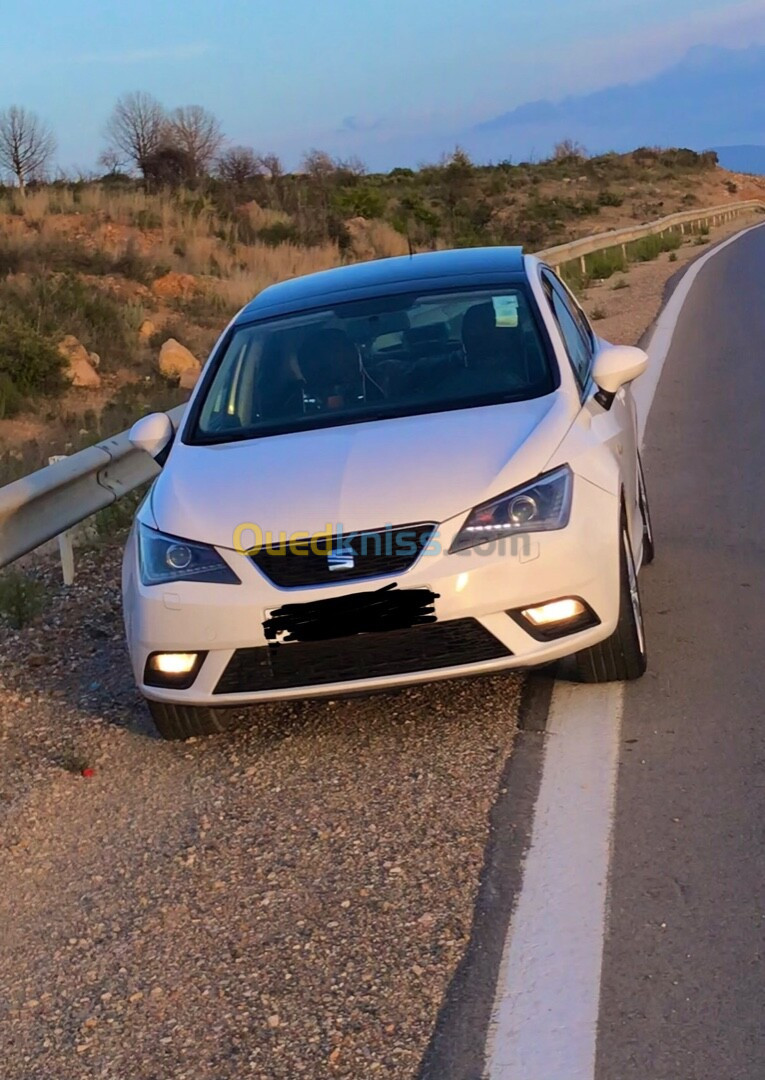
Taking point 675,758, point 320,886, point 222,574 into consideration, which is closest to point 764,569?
point 675,758

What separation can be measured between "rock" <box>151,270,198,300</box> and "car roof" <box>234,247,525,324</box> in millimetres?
16449

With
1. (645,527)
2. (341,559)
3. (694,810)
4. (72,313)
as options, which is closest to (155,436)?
(341,559)

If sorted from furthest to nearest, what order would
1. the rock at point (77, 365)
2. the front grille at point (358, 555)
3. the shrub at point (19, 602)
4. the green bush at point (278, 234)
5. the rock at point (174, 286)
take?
1. the green bush at point (278, 234)
2. the rock at point (174, 286)
3. the rock at point (77, 365)
4. the shrub at point (19, 602)
5. the front grille at point (358, 555)

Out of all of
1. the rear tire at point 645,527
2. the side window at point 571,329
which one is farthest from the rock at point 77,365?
the rear tire at point 645,527

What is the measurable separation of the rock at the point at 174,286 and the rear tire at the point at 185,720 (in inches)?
723

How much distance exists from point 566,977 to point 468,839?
31.0 inches

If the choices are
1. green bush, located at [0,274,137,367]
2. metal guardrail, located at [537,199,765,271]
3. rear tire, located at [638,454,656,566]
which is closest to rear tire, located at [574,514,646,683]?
rear tire, located at [638,454,656,566]

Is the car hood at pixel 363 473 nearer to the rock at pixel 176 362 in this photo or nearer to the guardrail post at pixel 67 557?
the guardrail post at pixel 67 557

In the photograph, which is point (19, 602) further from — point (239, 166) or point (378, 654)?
point (239, 166)

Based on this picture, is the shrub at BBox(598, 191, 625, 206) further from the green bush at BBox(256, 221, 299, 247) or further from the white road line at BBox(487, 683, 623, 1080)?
the white road line at BBox(487, 683, 623, 1080)

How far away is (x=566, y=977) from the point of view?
3330 mm

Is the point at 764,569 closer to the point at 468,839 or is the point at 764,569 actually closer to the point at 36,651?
the point at 468,839

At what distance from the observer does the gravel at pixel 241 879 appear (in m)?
3.29

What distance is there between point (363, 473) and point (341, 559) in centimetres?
37
